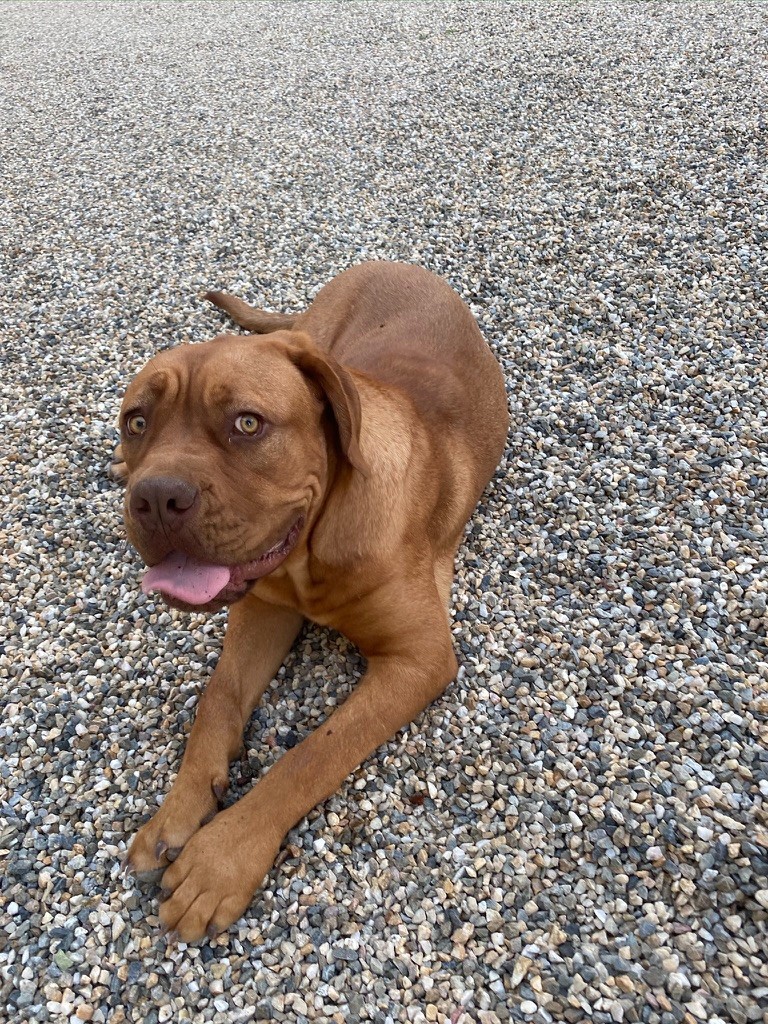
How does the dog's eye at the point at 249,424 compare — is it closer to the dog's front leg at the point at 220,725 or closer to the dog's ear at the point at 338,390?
the dog's ear at the point at 338,390

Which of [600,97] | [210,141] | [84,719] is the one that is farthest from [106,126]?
[84,719]

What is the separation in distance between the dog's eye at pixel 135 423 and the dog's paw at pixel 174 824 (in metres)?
1.28

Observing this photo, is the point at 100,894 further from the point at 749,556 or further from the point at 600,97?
the point at 600,97

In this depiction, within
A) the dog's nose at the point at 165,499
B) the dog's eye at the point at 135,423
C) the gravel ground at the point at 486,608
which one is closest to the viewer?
the dog's nose at the point at 165,499

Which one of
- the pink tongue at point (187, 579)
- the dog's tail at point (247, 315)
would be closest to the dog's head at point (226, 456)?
the pink tongue at point (187, 579)

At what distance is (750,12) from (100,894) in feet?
39.7

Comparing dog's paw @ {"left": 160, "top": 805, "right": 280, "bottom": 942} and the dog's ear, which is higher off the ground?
A: the dog's ear

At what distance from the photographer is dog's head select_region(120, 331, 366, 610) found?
2.45m

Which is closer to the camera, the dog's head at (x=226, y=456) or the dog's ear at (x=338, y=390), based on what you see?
the dog's head at (x=226, y=456)

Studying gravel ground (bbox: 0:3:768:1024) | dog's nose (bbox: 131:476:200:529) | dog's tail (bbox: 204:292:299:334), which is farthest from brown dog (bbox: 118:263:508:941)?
dog's tail (bbox: 204:292:299:334)

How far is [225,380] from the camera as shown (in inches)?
102

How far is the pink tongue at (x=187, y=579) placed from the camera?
2.57 metres

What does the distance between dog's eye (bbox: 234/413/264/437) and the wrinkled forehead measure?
1.3 inches

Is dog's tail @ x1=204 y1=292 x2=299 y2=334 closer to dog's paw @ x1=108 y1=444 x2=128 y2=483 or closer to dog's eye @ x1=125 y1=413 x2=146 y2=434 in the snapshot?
dog's paw @ x1=108 y1=444 x2=128 y2=483
